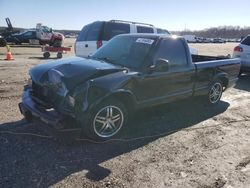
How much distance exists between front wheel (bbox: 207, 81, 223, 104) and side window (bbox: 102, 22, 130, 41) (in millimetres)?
5261

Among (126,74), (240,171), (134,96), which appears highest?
(126,74)

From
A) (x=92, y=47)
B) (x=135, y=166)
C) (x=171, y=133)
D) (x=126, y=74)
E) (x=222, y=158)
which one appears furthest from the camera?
(x=92, y=47)

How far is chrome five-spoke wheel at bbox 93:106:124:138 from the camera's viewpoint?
15.2 feet

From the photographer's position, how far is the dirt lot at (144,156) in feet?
12.2

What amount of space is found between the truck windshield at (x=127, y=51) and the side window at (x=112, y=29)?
17.1ft

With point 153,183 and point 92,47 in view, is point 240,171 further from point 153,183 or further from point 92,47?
point 92,47

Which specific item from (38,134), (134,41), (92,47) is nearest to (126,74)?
(134,41)

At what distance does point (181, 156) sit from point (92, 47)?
7.59 m

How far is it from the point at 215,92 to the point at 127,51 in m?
2.89

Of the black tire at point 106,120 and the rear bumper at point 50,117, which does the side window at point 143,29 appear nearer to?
the black tire at point 106,120

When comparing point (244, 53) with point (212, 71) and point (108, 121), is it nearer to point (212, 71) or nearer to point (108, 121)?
point (212, 71)

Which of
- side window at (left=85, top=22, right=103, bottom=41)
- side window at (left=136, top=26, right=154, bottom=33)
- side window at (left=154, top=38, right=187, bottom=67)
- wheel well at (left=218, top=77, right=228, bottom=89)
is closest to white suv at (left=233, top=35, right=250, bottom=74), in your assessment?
side window at (left=136, top=26, right=154, bottom=33)

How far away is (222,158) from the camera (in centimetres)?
449

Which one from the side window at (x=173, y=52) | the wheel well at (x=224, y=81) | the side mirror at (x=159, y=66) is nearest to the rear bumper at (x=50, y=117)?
the side mirror at (x=159, y=66)
